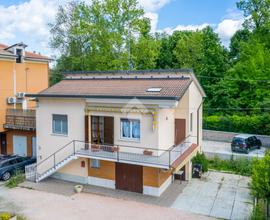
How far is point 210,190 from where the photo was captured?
1909 centimetres

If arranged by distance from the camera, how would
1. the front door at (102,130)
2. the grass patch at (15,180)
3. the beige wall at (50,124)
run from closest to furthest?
the front door at (102,130), the beige wall at (50,124), the grass patch at (15,180)

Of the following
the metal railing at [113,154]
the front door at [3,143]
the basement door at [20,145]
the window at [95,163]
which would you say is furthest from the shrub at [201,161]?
the front door at [3,143]

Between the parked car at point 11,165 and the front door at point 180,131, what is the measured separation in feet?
39.8

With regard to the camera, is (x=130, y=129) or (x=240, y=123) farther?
(x=240, y=123)

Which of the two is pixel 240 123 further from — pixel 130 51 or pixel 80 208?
pixel 80 208

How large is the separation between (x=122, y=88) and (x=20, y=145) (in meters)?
13.0

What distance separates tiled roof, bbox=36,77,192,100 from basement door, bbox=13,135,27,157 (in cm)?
727

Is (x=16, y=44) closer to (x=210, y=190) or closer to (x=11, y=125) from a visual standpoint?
(x=11, y=125)

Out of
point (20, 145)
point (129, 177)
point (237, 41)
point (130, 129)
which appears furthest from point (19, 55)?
point (237, 41)

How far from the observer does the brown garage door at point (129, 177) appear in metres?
18.2

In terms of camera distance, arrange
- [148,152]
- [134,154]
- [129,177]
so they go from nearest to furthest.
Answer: [148,152]
[134,154]
[129,177]

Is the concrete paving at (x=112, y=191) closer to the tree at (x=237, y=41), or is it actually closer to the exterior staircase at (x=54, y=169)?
the exterior staircase at (x=54, y=169)

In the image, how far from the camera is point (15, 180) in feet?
66.0

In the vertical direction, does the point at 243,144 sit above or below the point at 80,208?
above
